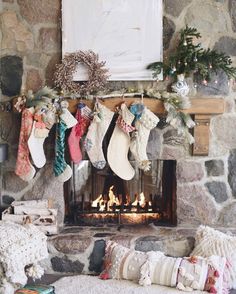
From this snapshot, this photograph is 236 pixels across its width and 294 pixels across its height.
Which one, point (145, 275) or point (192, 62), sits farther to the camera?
point (192, 62)

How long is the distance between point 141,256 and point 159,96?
1021mm

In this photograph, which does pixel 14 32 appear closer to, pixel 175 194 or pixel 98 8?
pixel 98 8

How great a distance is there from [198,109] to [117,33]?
29.3 inches

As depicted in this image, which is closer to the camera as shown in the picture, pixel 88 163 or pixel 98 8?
pixel 98 8

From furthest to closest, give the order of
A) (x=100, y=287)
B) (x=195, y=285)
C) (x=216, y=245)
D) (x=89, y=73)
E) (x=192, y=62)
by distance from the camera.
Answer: (x=89, y=73)
(x=192, y=62)
(x=216, y=245)
(x=100, y=287)
(x=195, y=285)

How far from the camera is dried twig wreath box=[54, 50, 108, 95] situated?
3.32 metres

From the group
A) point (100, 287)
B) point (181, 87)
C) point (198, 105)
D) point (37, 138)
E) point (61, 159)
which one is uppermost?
point (181, 87)

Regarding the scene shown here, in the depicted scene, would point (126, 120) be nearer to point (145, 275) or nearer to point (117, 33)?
point (117, 33)

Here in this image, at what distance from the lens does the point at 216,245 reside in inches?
120

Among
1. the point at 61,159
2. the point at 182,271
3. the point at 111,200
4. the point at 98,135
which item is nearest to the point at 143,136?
the point at 98,135

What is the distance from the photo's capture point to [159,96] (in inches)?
128

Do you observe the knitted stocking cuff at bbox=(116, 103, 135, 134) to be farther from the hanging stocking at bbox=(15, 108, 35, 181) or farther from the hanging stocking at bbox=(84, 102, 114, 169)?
the hanging stocking at bbox=(15, 108, 35, 181)

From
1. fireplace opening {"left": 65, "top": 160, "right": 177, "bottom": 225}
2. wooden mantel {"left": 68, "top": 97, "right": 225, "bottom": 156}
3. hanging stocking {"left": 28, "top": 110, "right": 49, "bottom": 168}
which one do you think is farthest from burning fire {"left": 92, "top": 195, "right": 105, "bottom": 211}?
A: wooden mantel {"left": 68, "top": 97, "right": 225, "bottom": 156}

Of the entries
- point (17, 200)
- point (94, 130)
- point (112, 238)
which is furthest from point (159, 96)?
point (17, 200)
